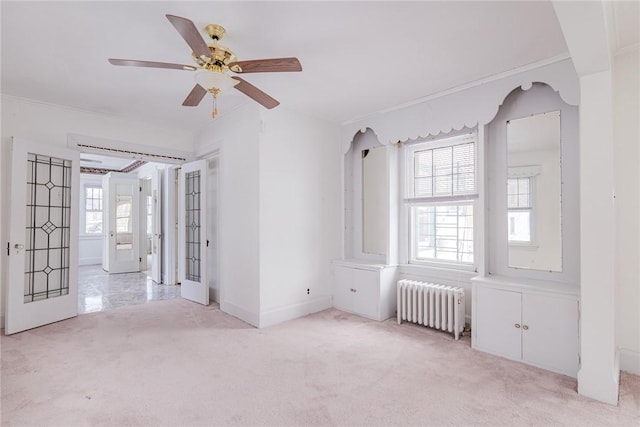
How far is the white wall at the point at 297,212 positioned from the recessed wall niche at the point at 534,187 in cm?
211

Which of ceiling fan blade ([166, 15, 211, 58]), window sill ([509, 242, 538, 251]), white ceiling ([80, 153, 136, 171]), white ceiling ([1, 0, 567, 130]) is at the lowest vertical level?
window sill ([509, 242, 538, 251])

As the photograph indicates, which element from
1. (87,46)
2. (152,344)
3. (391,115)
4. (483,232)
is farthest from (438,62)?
(152,344)

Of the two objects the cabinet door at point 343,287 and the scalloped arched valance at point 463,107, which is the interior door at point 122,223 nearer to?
the cabinet door at point 343,287

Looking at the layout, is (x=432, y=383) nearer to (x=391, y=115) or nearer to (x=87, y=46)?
(x=391, y=115)

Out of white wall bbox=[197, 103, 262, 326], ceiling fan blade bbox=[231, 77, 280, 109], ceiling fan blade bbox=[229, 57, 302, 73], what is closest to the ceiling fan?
ceiling fan blade bbox=[229, 57, 302, 73]

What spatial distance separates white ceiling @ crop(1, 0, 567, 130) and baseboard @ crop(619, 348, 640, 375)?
2.58 m

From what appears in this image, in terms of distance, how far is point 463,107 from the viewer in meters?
3.43

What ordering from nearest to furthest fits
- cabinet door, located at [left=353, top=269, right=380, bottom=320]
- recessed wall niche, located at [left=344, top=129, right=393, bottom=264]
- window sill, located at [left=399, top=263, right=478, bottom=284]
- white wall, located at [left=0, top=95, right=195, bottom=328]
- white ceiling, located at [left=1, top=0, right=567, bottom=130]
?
white ceiling, located at [left=1, top=0, right=567, bottom=130], window sill, located at [left=399, top=263, right=478, bottom=284], white wall, located at [left=0, top=95, right=195, bottom=328], cabinet door, located at [left=353, top=269, right=380, bottom=320], recessed wall niche, located at [left=344, top=129, right=393, bottom=264]

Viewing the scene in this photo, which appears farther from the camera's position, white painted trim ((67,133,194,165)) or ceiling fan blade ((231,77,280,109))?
white painted trim ((67,133,194,165))

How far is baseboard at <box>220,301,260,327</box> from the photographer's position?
151 inches

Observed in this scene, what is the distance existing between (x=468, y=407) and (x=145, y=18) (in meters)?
3.55

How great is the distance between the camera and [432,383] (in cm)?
246

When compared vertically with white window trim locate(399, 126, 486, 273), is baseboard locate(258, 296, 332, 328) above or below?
below

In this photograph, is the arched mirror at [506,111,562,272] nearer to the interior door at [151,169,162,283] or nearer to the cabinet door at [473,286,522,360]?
the cabinet door at [473,286,522,360]
